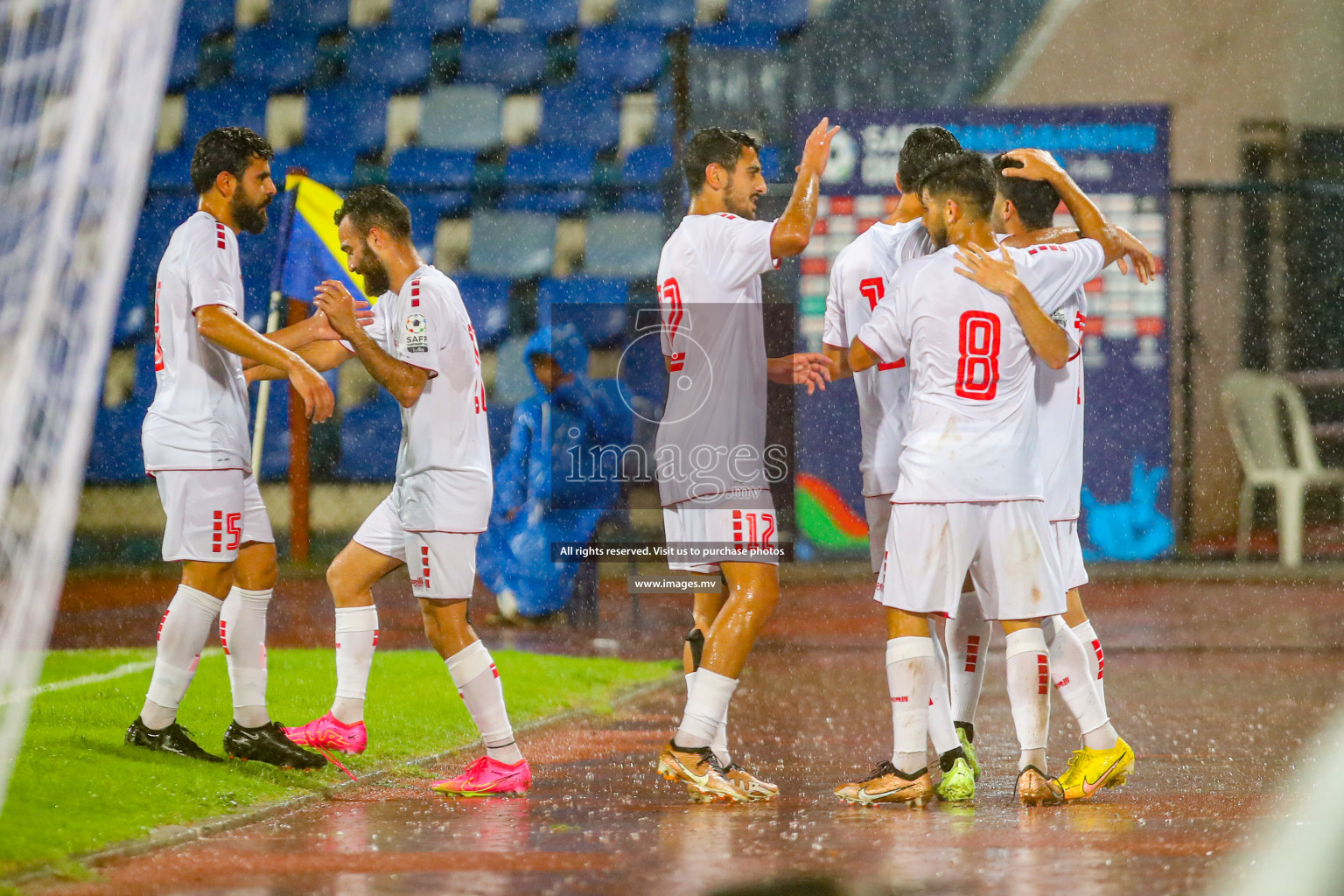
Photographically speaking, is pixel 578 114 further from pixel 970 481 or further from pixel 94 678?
pixel 970 481

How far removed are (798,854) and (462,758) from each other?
1971 millimetres

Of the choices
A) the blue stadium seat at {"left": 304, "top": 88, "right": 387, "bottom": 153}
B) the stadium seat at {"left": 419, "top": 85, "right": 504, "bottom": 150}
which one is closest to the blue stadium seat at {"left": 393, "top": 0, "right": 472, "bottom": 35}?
the stadium seat at {"left": 419, "top": 85, "right": 504, "bottom": 150}

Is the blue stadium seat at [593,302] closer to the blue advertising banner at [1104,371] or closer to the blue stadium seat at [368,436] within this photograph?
the blue stadium seat at [368,436]

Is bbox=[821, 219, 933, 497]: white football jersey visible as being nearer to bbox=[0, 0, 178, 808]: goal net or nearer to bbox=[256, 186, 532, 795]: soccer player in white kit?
bbox=[256, 186, 532, 795]: soccer player in white kit

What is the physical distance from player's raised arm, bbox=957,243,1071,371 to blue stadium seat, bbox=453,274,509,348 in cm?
1015

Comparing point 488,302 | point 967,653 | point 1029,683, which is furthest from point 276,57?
point 1029,683

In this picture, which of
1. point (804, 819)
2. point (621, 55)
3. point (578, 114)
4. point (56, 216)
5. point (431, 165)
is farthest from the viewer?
point (621, 55)

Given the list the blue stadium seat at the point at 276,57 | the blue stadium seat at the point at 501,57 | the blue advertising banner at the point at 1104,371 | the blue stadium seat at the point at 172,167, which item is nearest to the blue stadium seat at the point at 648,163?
the blue stadium seat at the point at 501,57

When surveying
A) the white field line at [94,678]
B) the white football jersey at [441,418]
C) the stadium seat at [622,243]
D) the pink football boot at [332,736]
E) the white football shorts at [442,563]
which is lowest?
the white field line at [94,678]

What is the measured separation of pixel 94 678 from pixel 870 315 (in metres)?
4.29

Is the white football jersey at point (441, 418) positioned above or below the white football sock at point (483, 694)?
above

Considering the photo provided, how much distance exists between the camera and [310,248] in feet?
32.6

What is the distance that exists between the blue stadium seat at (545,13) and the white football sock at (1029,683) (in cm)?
1328

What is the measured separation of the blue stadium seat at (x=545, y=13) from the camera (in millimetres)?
16672
